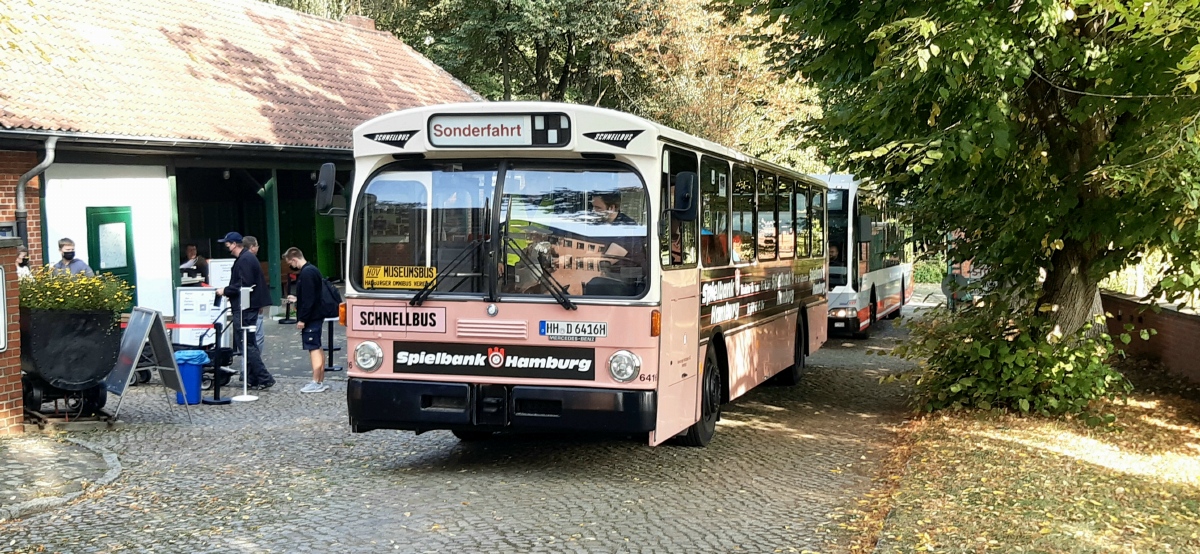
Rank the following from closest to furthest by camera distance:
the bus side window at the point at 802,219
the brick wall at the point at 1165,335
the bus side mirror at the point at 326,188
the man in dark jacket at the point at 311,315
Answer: the bus side mirror at the point at 326,188 → the brick wall at the point at 1165,335 → the man in dark jacket at the point at 311,315 → the bus side window at the point at 802,219

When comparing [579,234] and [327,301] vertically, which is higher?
[579,234]

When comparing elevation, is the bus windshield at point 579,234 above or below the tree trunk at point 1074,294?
above

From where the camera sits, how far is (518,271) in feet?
28.1

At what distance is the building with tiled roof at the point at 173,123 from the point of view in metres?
18.2

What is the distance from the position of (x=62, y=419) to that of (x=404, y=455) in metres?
3.57

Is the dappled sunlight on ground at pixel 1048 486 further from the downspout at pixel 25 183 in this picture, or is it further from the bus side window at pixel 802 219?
the downspout at pixel 25 183

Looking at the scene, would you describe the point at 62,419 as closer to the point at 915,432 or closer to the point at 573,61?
the point at 915,432

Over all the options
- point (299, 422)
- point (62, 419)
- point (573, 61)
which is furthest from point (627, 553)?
point (573, 61)

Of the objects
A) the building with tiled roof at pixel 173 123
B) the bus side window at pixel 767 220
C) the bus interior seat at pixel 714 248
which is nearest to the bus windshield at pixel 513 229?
the bus interior seat at pixel 714 248

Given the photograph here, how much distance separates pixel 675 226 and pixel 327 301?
6.35m

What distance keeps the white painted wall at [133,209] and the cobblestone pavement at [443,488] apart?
25.5 ft

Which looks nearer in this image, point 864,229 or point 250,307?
point 250,307

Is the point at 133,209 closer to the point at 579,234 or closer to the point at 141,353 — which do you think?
the point at 141,353

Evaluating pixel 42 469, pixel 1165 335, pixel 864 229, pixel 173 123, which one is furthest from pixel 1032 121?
pixel 173 123
